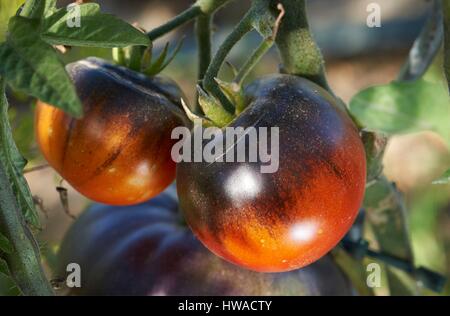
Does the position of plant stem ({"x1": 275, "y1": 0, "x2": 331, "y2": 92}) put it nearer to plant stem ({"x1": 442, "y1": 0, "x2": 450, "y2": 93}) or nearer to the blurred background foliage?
plant stem ({"x1": 442, "y1": 0, "x2": 450, "y2": 93})

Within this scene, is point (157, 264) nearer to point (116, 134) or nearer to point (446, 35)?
point (116, 134)

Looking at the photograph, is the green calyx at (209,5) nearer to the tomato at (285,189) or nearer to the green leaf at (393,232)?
the tomato at (285,189)

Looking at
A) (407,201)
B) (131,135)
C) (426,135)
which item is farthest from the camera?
(426,135)

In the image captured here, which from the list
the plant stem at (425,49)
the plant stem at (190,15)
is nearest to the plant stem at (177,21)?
the plant stem at (190,15)

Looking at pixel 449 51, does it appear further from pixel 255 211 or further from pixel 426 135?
pixel 426 135

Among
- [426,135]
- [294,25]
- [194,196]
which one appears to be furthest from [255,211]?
[426,135]
